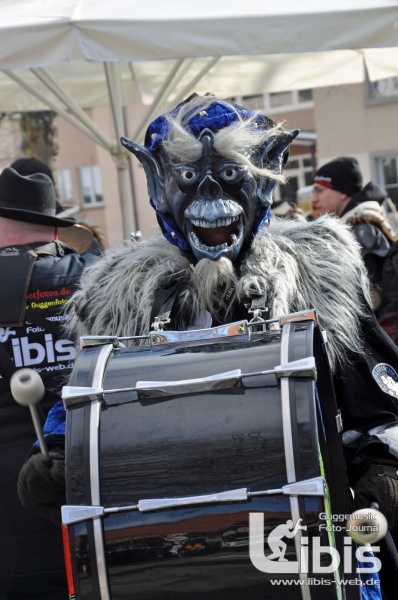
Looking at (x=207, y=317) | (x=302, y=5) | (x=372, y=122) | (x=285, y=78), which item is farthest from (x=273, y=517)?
(x=372, y=122)

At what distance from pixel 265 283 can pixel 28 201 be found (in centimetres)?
123

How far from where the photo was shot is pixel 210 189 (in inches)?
88.0

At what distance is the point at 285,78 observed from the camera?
6410 millimetres

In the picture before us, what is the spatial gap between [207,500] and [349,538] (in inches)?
14.9

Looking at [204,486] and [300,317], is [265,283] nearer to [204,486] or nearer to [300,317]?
[300,317]

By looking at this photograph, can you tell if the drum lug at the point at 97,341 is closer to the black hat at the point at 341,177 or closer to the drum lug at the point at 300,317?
the drum lug at the point at 300,317

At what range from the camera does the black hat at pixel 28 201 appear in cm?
312

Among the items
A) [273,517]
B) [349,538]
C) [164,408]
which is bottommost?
[349,538]

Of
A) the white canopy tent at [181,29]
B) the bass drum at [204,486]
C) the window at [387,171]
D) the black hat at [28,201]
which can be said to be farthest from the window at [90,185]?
the bass drum at [204,486]

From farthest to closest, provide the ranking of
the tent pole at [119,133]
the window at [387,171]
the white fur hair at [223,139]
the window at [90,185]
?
the window at [90,185] → the window at [387,171] → the tent pole at [119,133] → the white fur hair at [223,139]

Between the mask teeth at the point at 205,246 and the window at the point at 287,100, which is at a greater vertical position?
the window at the point at 287,100

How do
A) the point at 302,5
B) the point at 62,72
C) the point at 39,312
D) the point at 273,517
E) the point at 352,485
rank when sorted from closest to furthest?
the point at 273,517, the point at 352,485, the point at 39,312, the point at 302,5, the point at 62,72

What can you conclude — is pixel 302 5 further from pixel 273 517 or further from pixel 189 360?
pixel 273 517

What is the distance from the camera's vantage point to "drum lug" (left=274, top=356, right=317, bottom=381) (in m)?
1.74
